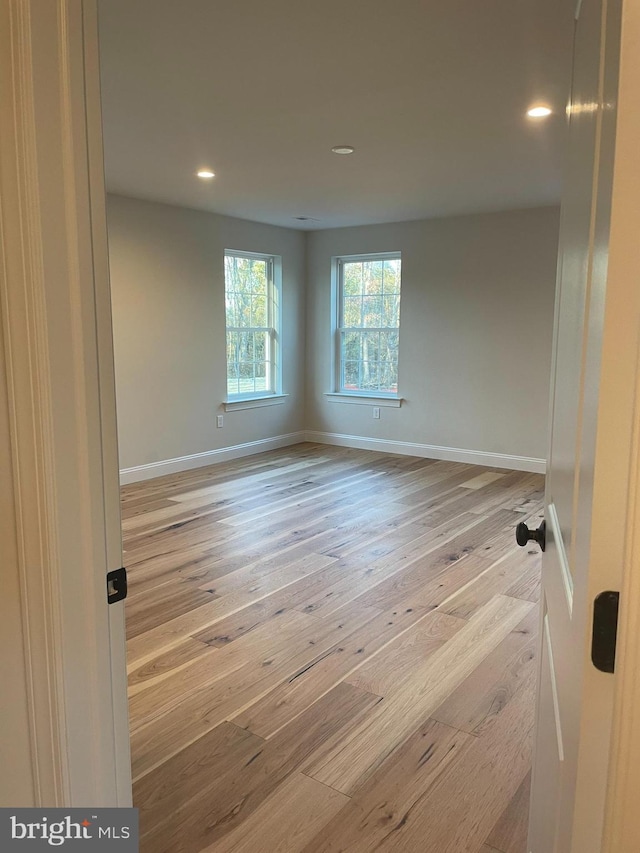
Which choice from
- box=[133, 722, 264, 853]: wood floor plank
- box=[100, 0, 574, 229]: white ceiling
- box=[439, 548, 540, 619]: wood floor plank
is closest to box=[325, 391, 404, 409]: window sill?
box=[100, 0, 574, 229]: white ceiling

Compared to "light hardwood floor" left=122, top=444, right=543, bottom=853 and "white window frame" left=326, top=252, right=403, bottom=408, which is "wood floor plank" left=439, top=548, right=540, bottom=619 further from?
"white window frame" left=326, top=252, right=403, bottom=408

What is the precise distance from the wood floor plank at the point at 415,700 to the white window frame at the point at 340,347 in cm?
389

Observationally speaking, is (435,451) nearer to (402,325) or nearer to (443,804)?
(402,325)

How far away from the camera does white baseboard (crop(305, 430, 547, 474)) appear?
611 centimetres

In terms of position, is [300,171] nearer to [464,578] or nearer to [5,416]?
[464,578]

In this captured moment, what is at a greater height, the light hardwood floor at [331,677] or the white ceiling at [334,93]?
the white ceiling at [334,93]

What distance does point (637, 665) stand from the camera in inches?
26.3

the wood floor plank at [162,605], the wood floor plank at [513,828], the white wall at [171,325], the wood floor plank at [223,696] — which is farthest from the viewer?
the white wall at [171,325]

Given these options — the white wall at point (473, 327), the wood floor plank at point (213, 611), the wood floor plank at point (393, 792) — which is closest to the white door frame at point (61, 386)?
the wood floor plank at point (393, 792)

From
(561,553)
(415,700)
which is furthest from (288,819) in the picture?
(561,553)

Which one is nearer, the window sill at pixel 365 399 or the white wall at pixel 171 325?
the white wall at pixel 171 325

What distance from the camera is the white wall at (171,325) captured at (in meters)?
5.38

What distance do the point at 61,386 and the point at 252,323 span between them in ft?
19.3

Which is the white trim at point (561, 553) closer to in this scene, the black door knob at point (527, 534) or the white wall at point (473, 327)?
the black door knob at point (527, 534)
